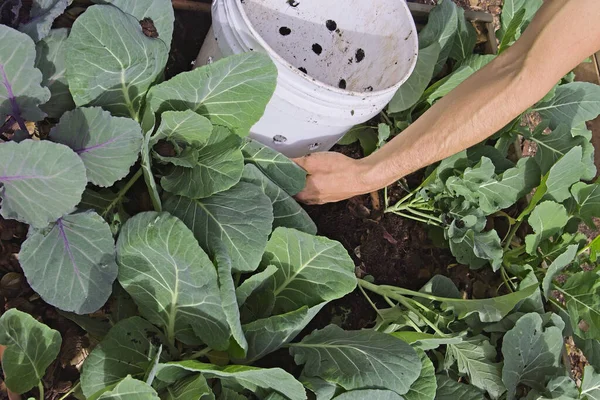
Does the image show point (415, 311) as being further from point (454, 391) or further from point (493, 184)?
point (493, 184)

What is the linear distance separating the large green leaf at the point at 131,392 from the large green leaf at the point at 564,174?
125cm

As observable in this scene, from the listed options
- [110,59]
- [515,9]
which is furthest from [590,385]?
[110,59]

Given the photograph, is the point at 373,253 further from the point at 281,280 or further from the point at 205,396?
the point at 205,396

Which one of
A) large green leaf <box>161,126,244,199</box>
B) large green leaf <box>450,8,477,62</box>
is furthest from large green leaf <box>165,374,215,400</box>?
large green leaf <box>450,8,477,62</box>

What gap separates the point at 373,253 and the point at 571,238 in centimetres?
62

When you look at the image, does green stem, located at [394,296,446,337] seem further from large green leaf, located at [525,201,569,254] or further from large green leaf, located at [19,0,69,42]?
large green leaf, located at [19,0,69,42]

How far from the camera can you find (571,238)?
185cm

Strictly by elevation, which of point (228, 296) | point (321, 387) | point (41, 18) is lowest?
point (321, 387)

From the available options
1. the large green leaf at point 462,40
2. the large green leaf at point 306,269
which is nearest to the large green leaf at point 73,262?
the large green leaf at point 306,269

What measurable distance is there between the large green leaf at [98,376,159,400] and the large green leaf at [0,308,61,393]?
0.19m

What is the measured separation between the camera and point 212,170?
127 centimetres

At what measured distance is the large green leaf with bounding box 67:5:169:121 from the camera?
114 centimetres

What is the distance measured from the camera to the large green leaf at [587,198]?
5.99ft

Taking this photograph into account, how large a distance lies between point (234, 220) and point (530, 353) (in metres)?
0.90
